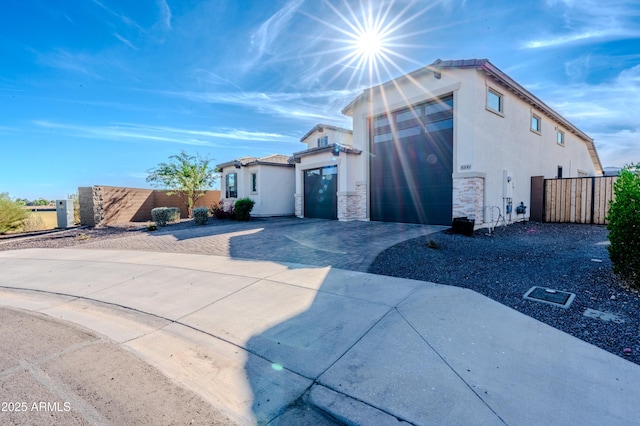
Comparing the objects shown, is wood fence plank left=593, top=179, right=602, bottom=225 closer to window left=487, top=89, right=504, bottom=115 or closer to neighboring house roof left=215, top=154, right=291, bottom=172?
window left=487, top=89, right=504, bottom=115

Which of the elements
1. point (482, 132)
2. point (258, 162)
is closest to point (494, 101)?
point (482, 132)

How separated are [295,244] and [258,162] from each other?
1119cm

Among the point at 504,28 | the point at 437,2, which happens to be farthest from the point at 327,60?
the point at 504,28

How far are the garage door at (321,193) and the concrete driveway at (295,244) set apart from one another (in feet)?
12.2

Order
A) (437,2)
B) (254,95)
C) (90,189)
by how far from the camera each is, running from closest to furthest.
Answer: (437,2) → (254,95) → (90,189)

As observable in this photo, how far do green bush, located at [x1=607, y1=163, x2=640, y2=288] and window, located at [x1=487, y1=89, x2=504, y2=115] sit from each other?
7629mm

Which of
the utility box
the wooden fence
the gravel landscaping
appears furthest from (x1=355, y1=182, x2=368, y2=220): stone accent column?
the utility box

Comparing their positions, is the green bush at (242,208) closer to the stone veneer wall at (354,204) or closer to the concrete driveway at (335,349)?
the stone veneer wall at (354,204)

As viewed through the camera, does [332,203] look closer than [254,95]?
No

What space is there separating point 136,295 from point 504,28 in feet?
41.2

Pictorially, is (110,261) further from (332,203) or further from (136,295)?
(332,203)

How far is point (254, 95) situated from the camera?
14.1 meters

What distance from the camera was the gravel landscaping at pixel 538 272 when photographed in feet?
11.6

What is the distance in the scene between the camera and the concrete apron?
232cm
